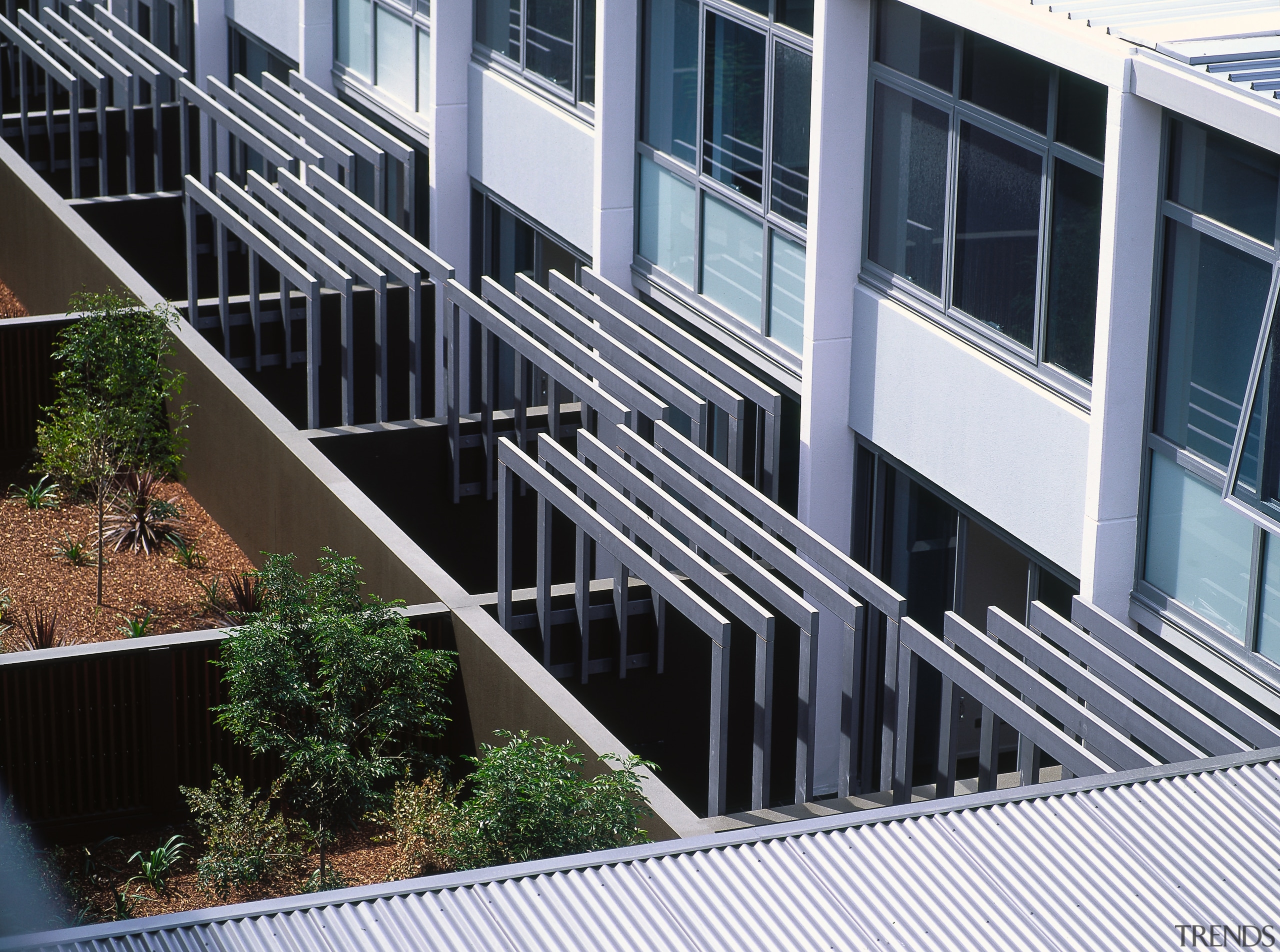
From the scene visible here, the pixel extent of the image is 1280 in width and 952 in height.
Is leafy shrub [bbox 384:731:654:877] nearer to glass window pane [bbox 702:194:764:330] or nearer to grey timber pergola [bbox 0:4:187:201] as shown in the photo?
glass window pane [bbox 702:194:764:330]

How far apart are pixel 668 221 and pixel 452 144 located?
4.70 meters

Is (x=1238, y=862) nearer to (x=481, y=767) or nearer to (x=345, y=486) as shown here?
(x=481, y=767)

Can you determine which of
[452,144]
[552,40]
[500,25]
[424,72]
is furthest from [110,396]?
[424,72]

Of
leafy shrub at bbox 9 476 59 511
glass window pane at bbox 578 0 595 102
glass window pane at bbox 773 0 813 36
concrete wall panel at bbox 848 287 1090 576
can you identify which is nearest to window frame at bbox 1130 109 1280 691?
concrete wall panel at bbox 848 287 1090 576

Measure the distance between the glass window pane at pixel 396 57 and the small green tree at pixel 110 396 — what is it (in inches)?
203

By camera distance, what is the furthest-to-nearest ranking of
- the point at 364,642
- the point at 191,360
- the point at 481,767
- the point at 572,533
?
the point at 191,360 < the point at 572,533 < the point at 364,642 < the point at 481,767

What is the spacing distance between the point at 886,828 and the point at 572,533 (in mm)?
8874

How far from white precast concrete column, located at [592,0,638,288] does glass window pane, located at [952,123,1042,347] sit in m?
4.79

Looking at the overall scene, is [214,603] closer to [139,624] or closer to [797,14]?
[139,624]

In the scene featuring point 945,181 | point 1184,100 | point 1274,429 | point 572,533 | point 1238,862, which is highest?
point 1184,100

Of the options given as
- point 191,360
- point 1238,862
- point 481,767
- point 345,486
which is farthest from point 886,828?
point 191,360

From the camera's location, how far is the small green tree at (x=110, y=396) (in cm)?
1636

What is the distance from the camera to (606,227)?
53.9ft

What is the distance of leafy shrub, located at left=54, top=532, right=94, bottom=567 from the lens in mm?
17375
